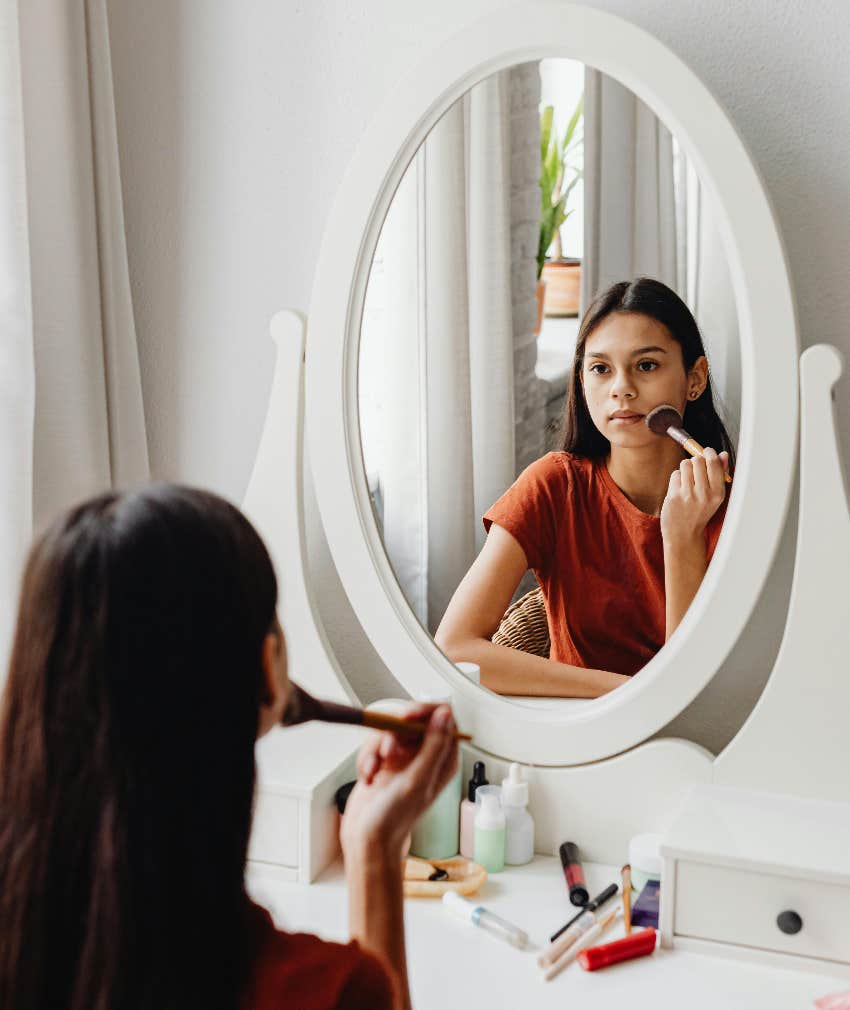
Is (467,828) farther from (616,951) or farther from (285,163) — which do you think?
(285,163)

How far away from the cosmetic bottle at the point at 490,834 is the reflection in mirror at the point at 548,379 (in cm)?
11

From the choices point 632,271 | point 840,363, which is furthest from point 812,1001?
point 632,271

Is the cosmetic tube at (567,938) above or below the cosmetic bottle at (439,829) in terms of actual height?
below

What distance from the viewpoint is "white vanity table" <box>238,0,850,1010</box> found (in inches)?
39.8

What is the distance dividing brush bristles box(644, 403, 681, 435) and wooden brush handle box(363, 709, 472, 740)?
42 centimetres

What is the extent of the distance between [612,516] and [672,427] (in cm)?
10

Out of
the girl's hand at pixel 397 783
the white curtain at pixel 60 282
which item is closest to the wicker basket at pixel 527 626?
the girl's hand at pixel 397 783

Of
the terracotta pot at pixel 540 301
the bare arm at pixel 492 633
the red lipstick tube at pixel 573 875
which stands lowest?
the red lipstick tube at pixel 573 875

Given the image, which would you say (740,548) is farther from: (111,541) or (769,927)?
(111,541)

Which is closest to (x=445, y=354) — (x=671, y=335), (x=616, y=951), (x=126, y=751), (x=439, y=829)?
(x=671, y=335)

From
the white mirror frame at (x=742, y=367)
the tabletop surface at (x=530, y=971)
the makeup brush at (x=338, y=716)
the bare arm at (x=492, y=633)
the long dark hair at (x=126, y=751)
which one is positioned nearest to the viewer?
the long dark hair at (x=126, y=751)

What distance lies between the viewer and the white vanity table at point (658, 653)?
1.01 metres

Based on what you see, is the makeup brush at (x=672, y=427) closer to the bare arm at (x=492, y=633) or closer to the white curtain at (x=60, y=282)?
the bare arm at (x=492, y=633)

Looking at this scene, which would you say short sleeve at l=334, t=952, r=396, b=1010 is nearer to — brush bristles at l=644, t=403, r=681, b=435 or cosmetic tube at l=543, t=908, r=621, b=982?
cosmetic tube at l=543, t=908, r=621, b=982
